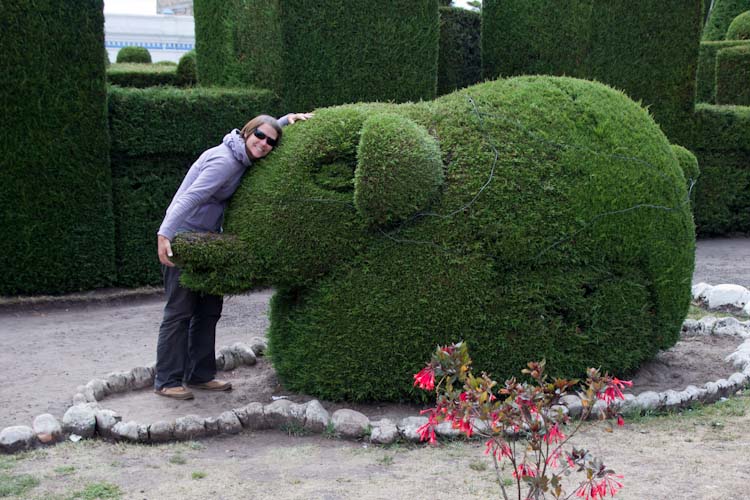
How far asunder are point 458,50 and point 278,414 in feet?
30.7

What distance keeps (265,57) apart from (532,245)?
20.6 ft

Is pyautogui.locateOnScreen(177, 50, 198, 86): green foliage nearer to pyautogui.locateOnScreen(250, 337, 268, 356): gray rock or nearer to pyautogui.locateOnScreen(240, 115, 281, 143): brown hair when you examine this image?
pyautogui.locateOnScreen(250, 337, 268, 356): gray rock

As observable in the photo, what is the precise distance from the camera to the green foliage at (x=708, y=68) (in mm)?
18250

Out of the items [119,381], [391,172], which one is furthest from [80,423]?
[391,172]

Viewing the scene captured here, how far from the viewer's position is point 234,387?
577 centimetres

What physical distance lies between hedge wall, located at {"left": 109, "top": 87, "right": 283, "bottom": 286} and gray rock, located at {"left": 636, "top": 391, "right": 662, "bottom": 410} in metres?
6.49

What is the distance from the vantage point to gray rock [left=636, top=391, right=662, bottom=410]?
16.6 feet

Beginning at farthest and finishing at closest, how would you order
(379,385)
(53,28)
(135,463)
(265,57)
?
(265,57) → (53,28) → (379,385) → (135,463)

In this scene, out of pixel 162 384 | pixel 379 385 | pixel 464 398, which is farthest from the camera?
pixel 162 384

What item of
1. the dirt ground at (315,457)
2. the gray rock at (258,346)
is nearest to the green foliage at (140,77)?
the gray rock at (258,346)

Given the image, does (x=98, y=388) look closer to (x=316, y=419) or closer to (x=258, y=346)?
(x=258, y=346)

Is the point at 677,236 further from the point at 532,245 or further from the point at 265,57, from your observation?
the point at 265,57

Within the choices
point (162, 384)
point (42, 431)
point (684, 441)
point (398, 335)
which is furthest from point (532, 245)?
point (42, 431)

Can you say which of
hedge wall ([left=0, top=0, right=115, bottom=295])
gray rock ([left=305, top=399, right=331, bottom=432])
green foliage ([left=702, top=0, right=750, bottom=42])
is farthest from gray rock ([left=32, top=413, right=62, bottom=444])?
green foliage ([left=702, top=0, right=750, bottom=42])
